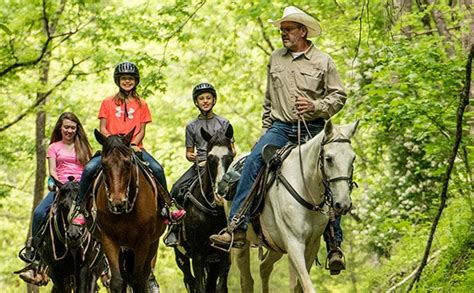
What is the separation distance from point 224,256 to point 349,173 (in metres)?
4.04

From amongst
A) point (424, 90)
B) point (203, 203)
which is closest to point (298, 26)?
point (203, 203)

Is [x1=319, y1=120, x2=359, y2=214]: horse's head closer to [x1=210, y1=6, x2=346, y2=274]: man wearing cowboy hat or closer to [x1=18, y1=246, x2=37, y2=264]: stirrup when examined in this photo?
[x1=210, y1=6, x2=346, y2=274]: man wearing cowboy hat

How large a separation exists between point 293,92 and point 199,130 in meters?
3.11

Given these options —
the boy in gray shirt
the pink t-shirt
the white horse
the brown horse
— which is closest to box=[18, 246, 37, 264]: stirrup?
the pink t-shirt

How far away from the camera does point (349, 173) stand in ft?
28.5

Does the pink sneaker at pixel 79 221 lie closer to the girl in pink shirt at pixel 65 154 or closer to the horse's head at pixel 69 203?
the horse's head at pixel 69 203

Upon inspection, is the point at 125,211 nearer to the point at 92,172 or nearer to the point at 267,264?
the point at 92,172

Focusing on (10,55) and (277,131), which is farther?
(10,55)

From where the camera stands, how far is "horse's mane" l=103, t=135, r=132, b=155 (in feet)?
33.8

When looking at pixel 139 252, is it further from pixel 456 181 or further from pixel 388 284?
pixel 388 284

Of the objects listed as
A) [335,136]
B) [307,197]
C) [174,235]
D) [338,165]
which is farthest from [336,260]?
[174,235]

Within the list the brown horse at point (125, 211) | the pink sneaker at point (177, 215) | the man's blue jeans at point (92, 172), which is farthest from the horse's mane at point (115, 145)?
the pink sneaker at point (177, 215)

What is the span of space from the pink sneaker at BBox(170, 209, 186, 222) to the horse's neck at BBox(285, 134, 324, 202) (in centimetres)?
245

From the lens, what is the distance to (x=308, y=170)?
951 cm
